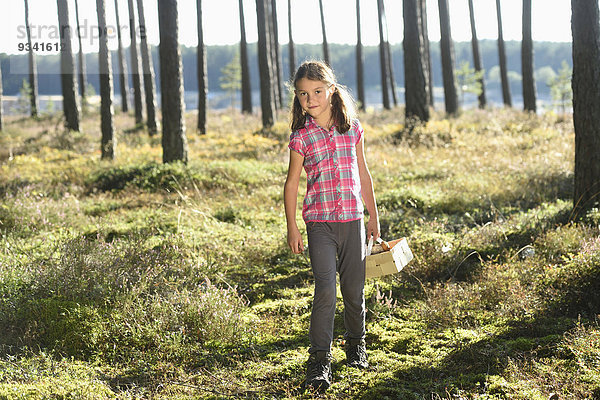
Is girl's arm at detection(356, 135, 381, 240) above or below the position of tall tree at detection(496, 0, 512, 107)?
below

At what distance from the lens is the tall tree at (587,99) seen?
6.32 metres

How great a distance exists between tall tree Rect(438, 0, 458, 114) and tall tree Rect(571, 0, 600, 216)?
14.8 metres

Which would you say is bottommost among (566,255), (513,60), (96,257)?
(566,255)

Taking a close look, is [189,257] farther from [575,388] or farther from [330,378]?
[575,388]

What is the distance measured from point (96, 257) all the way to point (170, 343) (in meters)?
1.41

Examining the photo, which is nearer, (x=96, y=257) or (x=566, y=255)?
(x=96, y=257)

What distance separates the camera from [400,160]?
Result: 454 inches

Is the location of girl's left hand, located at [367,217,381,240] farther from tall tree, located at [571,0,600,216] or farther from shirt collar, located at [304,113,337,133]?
tall tree, located at [571,0,600,216]

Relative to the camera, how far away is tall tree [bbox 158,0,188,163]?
11.8 meters

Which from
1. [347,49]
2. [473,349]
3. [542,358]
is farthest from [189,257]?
[347,49]

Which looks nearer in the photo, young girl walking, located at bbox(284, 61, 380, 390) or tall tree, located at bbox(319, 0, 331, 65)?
young girl walking, located at bbox(284, 61, 380, 390)

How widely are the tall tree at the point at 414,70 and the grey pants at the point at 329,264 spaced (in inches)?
498

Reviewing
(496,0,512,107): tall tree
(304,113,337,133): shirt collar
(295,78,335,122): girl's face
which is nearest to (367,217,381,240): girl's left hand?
(304,113,337,133): shirt collar

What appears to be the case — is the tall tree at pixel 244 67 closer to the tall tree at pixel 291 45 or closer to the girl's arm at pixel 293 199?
the tall tree at pixel 291 45
